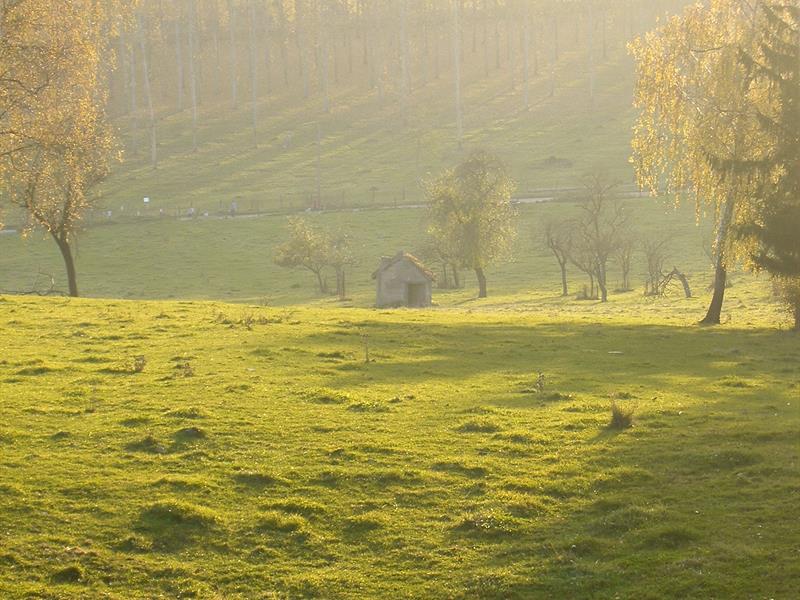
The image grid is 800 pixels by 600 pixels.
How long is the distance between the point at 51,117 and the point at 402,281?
30044mm

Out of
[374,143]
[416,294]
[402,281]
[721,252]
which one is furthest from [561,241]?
[374,143]

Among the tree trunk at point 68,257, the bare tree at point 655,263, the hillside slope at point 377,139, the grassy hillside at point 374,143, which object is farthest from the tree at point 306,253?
the tree trunk at point 68,257

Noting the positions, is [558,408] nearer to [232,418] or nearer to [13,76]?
[232,418]

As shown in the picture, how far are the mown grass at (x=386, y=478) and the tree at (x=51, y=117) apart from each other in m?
11.5

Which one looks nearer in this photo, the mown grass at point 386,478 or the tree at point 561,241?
the mown grass at point 386,478

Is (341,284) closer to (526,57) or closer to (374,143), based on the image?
(374,143)

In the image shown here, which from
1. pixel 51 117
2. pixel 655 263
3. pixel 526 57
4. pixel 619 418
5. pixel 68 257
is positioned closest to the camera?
pixel 619 418

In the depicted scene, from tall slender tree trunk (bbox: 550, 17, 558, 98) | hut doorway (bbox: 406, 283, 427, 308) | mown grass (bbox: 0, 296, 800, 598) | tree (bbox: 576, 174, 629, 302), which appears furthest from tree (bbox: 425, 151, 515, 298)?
tall slender tree trunk (bbox: 550, 17, 558, 98)

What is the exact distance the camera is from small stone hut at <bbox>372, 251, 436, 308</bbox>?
64188mm

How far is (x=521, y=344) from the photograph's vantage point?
105 feet

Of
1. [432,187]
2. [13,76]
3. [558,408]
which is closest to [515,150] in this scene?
[432,187]

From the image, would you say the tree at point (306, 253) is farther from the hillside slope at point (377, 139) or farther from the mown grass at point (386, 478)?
the mown grass at point (386, 478)

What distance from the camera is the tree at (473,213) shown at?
75.3m

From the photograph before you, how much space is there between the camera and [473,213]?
75812mm
